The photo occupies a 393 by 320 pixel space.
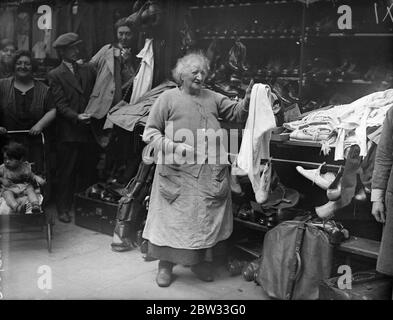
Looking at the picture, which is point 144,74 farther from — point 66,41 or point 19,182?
point 19,182

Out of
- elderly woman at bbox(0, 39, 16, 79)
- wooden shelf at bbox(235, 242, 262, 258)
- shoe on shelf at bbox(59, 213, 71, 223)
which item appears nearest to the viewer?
wooden shelf at bbox(235, 242, 262, 258)

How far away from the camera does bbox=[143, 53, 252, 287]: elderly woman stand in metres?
4.25

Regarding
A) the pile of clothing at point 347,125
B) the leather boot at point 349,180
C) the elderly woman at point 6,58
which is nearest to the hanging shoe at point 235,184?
the pile of clothing at point 347,125

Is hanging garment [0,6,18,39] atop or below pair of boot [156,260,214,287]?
atop

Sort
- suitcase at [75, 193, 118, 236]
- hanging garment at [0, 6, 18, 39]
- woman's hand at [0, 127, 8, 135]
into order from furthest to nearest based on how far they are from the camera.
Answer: hanging garment at [0, 6, 18, 39], suitcase at [75, 193, 118, 236], woman's hand at [0, 127, 8, 135]

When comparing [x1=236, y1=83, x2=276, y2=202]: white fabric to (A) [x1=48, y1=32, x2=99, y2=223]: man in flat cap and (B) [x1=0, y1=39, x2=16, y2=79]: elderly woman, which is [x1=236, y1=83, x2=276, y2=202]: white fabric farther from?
(B) [x1=0, y1=39, x2=16, y2=79]: elderly woman

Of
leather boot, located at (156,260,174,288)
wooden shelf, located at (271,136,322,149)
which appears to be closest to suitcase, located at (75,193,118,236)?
leather boot, located at (156,260,174,288)

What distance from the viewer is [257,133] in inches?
164

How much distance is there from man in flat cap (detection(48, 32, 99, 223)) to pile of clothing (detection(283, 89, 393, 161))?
2377 millimetres

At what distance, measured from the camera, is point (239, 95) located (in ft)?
17.3

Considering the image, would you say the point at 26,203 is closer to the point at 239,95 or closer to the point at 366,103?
the point at 239,95

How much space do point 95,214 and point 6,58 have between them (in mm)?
1900

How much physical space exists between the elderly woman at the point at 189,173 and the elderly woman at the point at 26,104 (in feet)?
4.88
